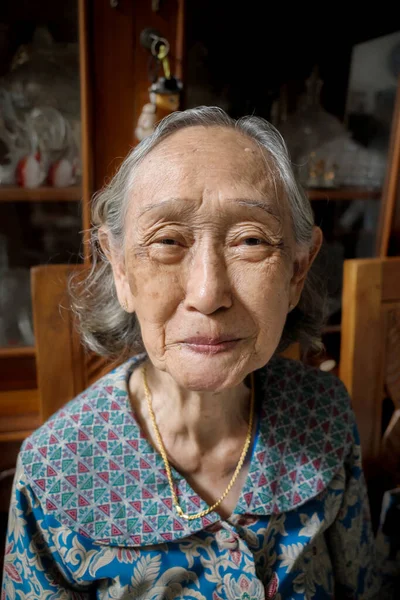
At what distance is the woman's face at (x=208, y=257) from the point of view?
689 millimetres

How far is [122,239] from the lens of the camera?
80cm

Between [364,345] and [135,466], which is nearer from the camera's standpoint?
[135,466]

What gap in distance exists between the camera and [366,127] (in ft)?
5.33

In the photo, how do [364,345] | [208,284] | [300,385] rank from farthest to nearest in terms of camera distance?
1. [364,345]
2. [300,385]
3. [208,284]

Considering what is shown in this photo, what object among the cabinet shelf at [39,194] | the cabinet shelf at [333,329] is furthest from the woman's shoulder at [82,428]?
the cabinet shelf at [333,329]

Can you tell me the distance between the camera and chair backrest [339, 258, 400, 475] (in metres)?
1.30

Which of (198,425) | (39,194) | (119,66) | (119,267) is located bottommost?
(198,425)

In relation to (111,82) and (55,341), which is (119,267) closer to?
(55,341)

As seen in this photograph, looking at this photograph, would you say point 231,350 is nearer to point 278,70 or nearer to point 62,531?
point 62,531

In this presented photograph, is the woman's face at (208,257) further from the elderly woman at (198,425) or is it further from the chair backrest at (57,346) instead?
the chair backrest at (57,346)

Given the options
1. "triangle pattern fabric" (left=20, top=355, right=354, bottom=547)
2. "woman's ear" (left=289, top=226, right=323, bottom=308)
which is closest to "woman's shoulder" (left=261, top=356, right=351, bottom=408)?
"triangle pattern fabric" (left=20, top=355, right=354, bottom=547)

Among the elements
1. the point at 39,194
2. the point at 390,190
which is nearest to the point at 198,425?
the point at 39,194

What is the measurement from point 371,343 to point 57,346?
0.85 m

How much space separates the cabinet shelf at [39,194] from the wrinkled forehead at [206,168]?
668 mm
